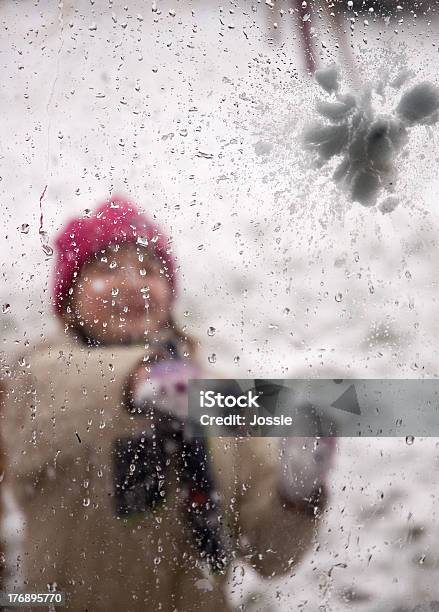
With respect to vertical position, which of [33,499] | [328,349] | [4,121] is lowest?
[33,499]

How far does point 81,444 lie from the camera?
31.0 inches

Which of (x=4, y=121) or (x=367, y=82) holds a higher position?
(x=367, y=82)

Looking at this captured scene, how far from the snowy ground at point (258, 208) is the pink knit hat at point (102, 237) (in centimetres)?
2

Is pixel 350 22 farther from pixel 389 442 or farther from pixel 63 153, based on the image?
pixel 389 442

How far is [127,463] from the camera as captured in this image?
2.57ft

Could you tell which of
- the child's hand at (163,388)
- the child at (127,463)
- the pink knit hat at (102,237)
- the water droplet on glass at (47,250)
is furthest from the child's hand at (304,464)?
the water droplet on glass at (47,250)

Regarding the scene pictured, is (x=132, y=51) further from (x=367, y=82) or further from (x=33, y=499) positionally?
(x=33, y=499)

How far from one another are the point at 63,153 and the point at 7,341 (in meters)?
0.27

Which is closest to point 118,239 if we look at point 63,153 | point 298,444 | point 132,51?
point 63,153

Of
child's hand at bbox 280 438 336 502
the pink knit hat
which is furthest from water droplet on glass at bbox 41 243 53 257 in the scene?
child's hand at bbox 280 438 336 502

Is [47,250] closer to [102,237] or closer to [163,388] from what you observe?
[102,237]

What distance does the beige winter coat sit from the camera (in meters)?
0.78

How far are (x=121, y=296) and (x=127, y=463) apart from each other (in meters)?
0.22

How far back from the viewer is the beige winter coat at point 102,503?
0.78m
